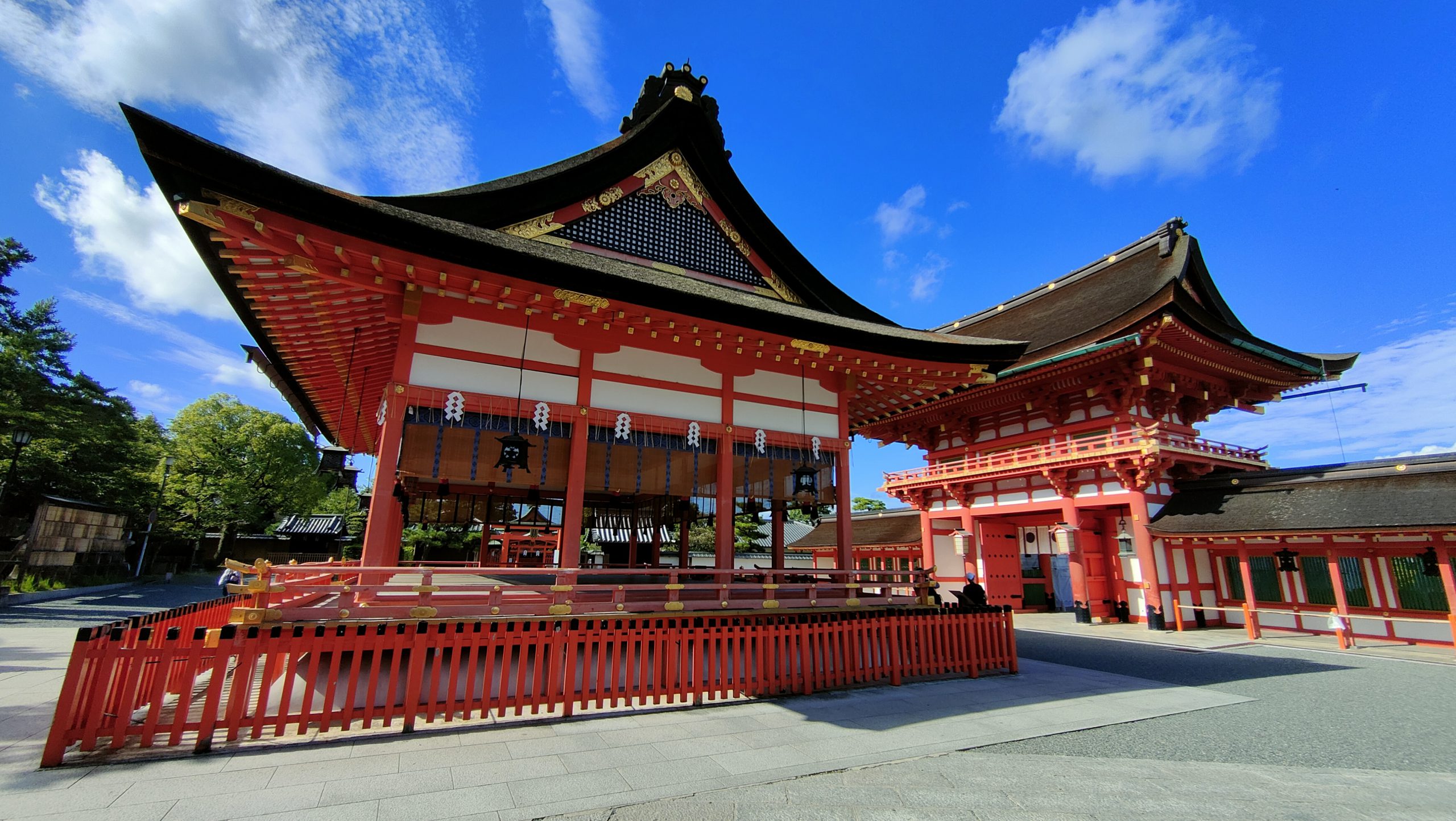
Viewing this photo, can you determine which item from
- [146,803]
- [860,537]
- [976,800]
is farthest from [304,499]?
[976,800]

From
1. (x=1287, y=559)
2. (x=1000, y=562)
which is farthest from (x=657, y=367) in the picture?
(x=1000, y=562)

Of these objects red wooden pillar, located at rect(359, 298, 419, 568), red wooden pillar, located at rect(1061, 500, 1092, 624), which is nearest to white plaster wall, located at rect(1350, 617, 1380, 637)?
red wooden pillar, located at rect(1061, 500, 1092, 624)

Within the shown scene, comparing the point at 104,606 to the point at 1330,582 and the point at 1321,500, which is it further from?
the point at 1330,582

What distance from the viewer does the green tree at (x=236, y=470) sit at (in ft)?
102

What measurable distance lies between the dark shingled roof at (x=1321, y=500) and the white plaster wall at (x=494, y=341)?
1665 centimetres

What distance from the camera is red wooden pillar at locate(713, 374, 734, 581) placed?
9.36m

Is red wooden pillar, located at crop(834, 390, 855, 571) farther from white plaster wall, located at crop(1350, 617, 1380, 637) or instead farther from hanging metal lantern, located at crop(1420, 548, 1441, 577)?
white plaster wall, located at crop(1350, 617, 1380, 637)

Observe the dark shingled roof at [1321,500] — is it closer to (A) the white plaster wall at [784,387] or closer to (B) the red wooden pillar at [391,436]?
(A) the white plaster wall at [784,387]

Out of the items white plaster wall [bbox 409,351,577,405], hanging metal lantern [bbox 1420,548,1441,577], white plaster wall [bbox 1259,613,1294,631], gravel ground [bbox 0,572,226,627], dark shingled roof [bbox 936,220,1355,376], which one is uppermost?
dark shingled roof [bbox 936,220,1355,376]

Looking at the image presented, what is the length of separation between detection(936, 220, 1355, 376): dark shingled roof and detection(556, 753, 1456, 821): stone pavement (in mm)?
10854

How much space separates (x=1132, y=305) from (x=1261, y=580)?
28.6 ft

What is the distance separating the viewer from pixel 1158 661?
37.4ft

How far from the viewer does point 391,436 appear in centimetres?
762

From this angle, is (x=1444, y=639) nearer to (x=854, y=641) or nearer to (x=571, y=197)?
(x=854, y=641)
